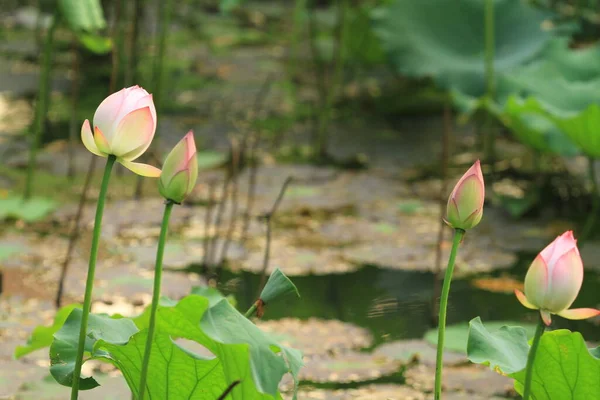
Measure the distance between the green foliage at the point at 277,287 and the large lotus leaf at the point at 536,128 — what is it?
1470 millimetres

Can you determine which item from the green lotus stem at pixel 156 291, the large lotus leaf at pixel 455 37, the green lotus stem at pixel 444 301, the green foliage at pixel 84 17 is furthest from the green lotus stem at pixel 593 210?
the green lotus stem at pixel 156 291

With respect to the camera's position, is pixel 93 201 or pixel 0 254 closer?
pixel 0 254

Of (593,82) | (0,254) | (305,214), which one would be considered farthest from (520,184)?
(0,254)

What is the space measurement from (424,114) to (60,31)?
2.05 m

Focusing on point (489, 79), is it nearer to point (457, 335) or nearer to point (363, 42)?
point (363, 42)

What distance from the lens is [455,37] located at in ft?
11.7

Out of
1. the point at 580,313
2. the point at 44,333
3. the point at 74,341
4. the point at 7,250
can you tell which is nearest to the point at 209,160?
the point at 7,250

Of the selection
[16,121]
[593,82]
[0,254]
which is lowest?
[0,254]

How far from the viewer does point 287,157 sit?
11.2ft

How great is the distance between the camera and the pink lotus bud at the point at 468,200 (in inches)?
44.3

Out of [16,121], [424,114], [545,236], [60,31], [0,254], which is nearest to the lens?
[0,254]

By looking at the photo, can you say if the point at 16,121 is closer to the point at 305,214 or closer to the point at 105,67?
the point at 105,67

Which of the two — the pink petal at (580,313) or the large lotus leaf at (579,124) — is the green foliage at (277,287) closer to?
the pink petal at (580,313)

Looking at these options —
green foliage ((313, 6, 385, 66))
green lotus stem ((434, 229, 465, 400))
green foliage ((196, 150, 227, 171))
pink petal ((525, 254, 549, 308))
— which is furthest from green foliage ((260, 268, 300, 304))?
green foliage ((313, 6, 385, 66))
